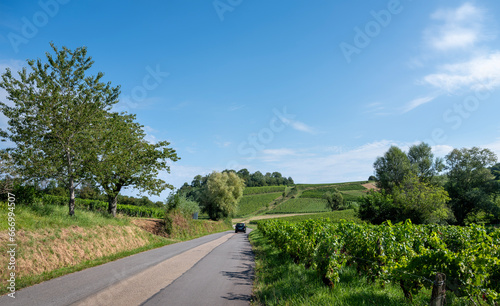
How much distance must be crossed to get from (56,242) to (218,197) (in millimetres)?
44177

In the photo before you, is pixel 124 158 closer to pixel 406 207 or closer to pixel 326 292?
pixel 326 292

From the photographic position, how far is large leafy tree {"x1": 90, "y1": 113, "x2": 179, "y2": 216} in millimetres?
17578

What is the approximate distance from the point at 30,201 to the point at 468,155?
68756mm

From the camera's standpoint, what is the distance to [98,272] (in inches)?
372

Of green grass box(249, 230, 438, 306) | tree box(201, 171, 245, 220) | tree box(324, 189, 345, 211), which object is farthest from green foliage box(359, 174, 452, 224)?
tree box(324, 189, 345, 211)

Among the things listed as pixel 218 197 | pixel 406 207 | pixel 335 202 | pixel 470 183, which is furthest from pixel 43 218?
pixel 335 202

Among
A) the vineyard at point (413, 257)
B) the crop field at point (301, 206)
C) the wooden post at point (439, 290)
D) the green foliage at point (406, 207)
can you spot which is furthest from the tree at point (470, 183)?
the wooden post at point (439, 290)

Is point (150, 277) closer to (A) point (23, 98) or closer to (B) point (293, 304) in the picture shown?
(B) point (293, 304)

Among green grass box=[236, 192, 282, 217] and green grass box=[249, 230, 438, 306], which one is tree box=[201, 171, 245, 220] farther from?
green grass box=[249, 230, 438, 306]

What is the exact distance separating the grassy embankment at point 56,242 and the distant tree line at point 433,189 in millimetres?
30069

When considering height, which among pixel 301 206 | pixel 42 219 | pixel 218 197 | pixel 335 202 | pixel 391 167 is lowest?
pixel 301 206

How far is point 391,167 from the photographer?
6316 cm

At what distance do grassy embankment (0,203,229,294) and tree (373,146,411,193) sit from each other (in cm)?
5768

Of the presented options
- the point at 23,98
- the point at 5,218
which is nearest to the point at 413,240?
the point at 5,218
